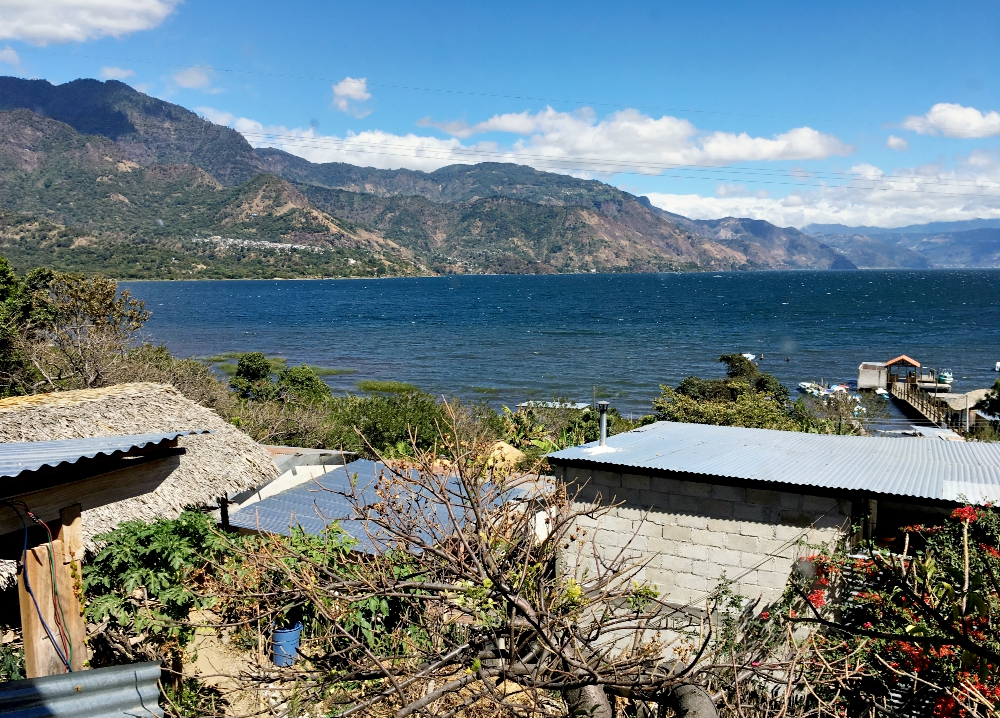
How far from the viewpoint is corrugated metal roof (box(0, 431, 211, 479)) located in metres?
3.31

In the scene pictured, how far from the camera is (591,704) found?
3.77 m

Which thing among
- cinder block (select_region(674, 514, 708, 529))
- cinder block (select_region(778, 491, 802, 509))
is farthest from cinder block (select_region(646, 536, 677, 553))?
cinder block (select_region(778, 491, 802, 509))

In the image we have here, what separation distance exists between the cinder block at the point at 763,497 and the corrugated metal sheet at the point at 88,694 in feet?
22.4

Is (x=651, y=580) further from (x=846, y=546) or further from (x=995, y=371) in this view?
(x=995, y=371)

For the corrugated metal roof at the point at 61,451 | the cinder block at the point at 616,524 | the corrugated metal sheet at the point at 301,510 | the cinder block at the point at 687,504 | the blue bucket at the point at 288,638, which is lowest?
the blue bucket at the point at 288,638

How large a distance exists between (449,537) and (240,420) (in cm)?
1746

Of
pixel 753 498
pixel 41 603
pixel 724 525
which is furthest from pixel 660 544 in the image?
pixel 41 603

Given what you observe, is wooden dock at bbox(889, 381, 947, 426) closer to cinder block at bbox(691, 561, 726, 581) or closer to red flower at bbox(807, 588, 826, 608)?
cinder block at bbox(691, 561, 726, 581)

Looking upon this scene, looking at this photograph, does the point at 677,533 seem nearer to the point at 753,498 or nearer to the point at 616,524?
the point at 616,524

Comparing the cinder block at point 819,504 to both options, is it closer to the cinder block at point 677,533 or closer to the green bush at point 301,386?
the cinder block at point 677,533

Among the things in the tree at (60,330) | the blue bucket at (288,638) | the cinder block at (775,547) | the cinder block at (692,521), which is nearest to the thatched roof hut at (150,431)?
the blue bucket at (288,638)

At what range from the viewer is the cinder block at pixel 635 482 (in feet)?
30.7

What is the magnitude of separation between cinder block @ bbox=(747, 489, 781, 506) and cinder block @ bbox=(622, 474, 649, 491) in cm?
131

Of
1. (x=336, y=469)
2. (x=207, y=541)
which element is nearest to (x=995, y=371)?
(x=336, y=469)
